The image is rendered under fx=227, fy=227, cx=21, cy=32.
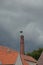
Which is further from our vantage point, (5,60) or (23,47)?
(23,47)

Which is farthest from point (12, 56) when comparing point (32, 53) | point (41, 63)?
point (32, 53)

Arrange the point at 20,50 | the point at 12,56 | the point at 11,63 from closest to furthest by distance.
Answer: the point at 11,63
the point at 12,56
the point at 20,50

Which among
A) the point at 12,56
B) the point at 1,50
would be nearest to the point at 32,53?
the point at 1,50

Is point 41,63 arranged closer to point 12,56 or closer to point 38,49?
point 12,56

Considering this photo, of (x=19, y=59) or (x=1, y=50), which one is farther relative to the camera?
(x=1, y=50)

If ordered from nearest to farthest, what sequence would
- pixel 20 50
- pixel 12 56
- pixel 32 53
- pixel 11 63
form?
1. pixel 11 63
2. pixel 12 56
3. pixel 20 50
4. pixel 32 53

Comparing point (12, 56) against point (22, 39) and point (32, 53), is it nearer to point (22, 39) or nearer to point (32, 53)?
point (22, 39)

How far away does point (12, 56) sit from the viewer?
6378 cm

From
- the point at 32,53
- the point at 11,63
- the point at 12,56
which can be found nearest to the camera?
the point at 11,63

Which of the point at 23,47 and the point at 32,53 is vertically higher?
the point at 23,47

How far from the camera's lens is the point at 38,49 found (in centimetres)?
12562

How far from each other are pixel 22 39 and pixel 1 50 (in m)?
8.62

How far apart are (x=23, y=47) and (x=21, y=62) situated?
6927 mm

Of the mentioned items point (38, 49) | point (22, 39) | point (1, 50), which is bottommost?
point (38, 49)
